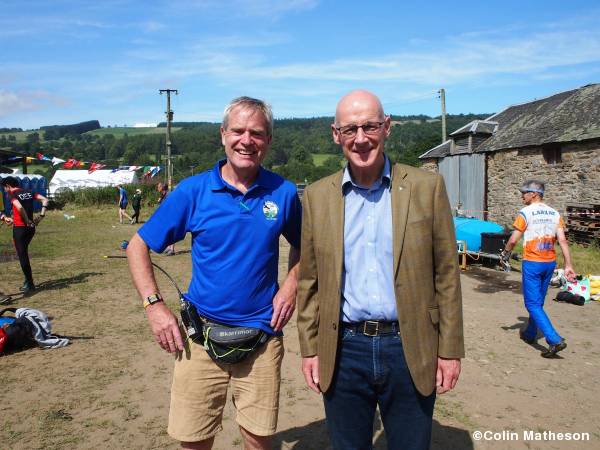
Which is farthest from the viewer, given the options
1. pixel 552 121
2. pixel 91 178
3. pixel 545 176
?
pixel 91 178

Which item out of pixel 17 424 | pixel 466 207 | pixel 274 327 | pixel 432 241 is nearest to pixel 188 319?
pixel 274 327

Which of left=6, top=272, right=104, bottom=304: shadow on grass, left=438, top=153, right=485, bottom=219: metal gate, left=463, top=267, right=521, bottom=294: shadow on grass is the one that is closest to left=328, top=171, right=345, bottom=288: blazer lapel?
left=463, top=267, right=521, bottom=294: shadow on grass

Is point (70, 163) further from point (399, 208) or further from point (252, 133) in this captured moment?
point (399, 208)

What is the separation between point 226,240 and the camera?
2.45m

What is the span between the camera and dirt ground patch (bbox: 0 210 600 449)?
12.1 ft

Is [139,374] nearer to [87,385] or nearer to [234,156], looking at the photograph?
[87,385]

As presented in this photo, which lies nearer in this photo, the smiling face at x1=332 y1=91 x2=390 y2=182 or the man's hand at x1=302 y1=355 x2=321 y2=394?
the smiling face at x1=332 y1=91 x2=390 y2=182

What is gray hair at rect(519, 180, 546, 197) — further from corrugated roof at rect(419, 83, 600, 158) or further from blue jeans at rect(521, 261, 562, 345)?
corrugated roof at rect(419, 83, 600, 158)

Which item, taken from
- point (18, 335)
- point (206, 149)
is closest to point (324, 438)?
point (18, 335)

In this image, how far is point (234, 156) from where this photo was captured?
2.47 meters

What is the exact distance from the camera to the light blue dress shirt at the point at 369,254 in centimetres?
213

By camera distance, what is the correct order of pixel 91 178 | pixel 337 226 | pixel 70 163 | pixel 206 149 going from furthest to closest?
1. pixel 206 149
2. pixel 91 178
3. pixel 70 163
4. pixel 337 226

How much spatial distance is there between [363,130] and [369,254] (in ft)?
1.85

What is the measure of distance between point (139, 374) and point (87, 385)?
510 mm
